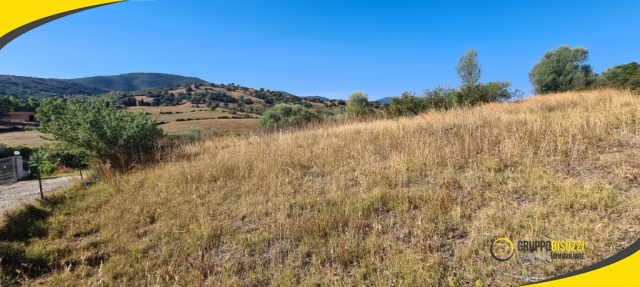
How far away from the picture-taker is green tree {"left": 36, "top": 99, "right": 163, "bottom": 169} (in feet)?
23.6

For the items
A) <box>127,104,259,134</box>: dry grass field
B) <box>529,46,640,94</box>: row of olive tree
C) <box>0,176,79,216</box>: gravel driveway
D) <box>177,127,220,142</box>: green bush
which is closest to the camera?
<box>0,176,79,216</box>: gravel driveway

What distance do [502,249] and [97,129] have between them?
1026cm

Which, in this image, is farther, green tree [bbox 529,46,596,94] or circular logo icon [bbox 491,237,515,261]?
green tree [bbox 529,46,596,94]

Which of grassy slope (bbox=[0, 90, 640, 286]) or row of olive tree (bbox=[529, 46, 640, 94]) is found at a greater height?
row of olive tree (bbox=[529, 46, 640, 94])

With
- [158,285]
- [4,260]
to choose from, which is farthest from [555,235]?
[4,260]

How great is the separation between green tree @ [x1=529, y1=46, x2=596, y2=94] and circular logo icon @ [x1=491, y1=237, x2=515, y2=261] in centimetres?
1542

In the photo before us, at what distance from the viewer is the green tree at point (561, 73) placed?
12594 mm

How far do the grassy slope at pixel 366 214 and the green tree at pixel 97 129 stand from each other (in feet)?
8.63

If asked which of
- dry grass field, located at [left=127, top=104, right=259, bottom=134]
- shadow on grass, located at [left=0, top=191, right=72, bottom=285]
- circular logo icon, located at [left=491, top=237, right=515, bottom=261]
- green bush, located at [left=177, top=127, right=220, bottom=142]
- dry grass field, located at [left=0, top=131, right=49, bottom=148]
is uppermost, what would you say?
dry grass field, located at [left=127, top=104, right=259, bottom=134]

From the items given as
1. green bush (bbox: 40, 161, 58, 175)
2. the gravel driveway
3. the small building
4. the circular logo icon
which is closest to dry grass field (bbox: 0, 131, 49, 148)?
the small building

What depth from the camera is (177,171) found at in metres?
6.02

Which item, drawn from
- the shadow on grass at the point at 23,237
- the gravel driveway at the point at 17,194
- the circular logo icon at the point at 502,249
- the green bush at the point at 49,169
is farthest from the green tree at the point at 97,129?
the circular logo icon at the point at 502,249

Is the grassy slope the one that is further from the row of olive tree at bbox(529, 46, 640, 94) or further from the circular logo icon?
the row of olive tree at bbox(529, 46, 640, 94)

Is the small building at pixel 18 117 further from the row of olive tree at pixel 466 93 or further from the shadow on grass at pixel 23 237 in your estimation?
the row of olive tree at pixel 466 93
